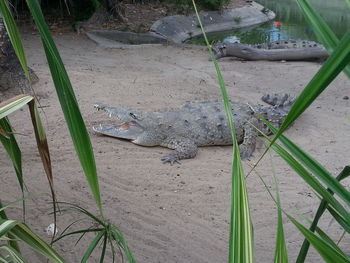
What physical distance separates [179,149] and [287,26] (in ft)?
31.8

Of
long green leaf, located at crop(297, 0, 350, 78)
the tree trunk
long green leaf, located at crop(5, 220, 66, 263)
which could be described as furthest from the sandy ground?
long green leaf, located at crop(5, 220, 66, 263)

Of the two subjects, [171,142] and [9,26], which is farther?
[171,142]

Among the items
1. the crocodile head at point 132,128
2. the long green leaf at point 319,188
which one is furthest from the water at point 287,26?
the long green leaf at point 319,188

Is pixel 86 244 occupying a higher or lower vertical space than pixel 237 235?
lower

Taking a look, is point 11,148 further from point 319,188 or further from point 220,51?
point 220,51

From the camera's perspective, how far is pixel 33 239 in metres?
1.15

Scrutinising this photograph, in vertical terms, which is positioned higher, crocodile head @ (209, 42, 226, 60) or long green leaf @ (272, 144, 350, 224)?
long green leaf @ (272, 144, 350, 224)

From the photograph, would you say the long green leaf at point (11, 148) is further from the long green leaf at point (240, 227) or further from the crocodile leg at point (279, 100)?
the crocodile leg at point (279, 100)

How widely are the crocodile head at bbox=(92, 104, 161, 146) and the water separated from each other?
19.7 ft

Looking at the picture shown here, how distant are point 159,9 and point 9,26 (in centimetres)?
1115

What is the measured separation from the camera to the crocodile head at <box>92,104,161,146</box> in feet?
14.8

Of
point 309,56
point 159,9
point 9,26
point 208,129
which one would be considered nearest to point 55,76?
point 9,26

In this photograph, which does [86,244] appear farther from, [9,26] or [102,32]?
[102,32]

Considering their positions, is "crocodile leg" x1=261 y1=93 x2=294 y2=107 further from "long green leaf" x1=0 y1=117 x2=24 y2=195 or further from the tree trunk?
"long green leaf" x1=0 y1=117 x2=24 y2=195
